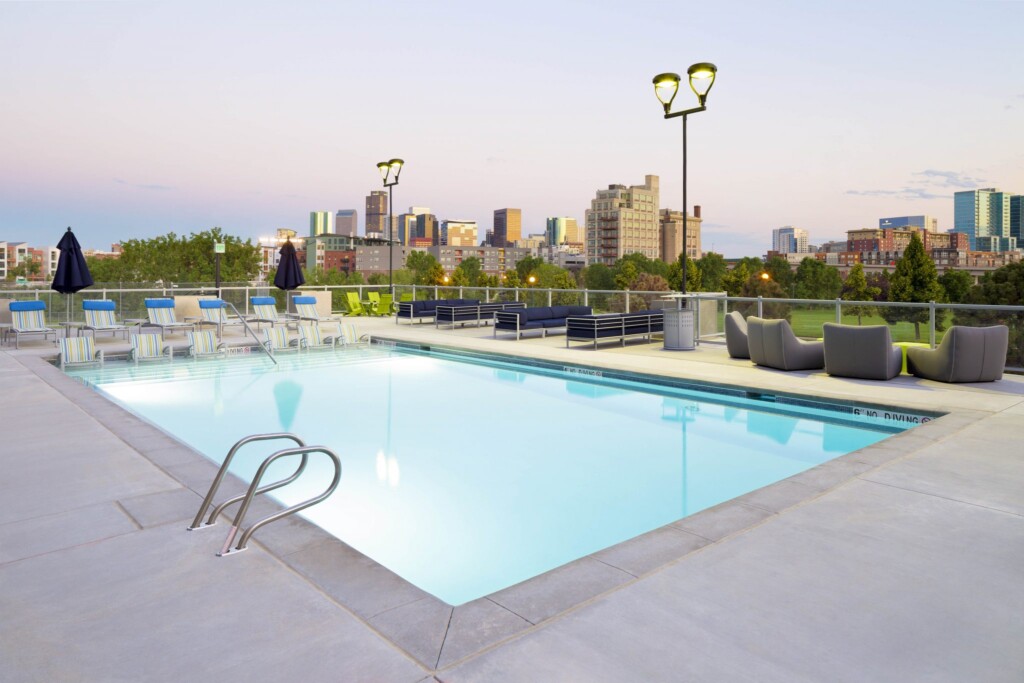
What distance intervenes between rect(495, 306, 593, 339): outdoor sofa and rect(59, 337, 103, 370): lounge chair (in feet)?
24.0

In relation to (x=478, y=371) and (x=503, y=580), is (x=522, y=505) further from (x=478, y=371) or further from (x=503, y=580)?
(x=478, y=371)

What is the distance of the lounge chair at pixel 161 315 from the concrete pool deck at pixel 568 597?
8403mm

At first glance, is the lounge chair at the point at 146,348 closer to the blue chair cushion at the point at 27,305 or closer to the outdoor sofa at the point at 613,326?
the blue chair cushion at the point at 27,305

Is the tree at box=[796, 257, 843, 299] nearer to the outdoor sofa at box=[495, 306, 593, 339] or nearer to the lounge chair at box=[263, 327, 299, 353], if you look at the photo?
the outdoor sofa at box=[495, 306, 593, 339]

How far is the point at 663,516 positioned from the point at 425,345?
9.21 metres

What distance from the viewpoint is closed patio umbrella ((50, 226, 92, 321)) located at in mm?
12086

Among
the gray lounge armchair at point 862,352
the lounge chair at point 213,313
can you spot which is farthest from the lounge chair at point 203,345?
the gray lounge armchair at point 862,352

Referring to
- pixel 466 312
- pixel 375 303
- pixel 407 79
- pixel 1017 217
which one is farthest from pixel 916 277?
pixel 1017 217

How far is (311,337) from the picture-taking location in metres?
13.8

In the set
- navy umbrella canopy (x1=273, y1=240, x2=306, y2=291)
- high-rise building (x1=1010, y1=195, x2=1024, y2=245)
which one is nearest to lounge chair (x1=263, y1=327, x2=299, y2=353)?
navy umbrella canopy (x1=273, y1=240, x2=306, y2=291)

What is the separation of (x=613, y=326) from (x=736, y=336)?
2501 mm

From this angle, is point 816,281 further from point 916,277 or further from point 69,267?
point 69,267

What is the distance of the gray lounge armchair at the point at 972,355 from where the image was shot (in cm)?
818

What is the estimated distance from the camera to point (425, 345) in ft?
44.0
